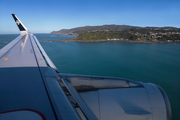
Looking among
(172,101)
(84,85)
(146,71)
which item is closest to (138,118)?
(84,85)

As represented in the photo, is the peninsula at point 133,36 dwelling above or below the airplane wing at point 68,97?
above

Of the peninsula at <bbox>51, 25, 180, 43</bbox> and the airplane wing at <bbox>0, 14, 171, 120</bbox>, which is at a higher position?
the peninsula at <bbox>51, 25, 180, 43</bbox>

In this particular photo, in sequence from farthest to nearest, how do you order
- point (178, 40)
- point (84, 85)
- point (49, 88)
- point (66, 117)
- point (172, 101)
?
point (178, 40) < point (172, 101) < point (84, 85) < point (49, 88) < point (66, 117)

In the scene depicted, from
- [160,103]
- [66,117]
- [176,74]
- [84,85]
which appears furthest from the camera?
[176,74]

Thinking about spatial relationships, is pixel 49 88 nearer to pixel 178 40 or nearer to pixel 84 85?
pixel 84 85

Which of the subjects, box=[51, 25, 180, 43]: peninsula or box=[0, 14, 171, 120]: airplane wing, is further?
box=[51, 25, 180, 43]: peninsula

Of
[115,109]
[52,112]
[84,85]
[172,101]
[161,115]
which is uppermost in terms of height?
[52,112]

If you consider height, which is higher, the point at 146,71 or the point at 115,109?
the point at 115,109

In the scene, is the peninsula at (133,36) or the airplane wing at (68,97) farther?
the peninsula at (133,36)
